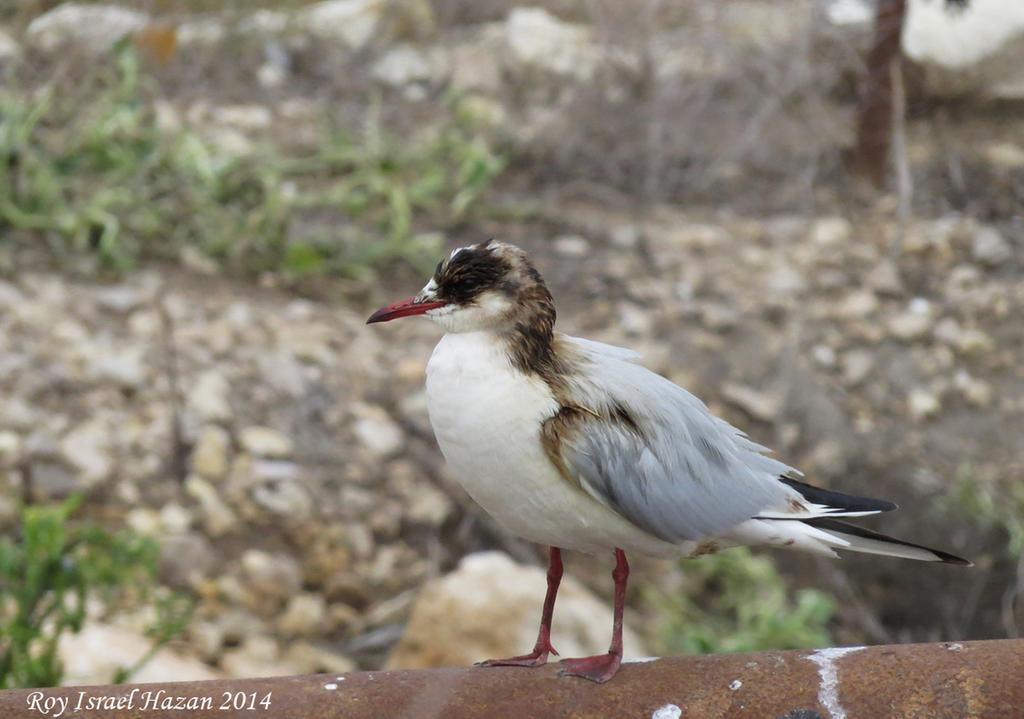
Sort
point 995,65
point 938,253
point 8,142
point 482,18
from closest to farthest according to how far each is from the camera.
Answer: point 8,142
point 938,253
point 995,65
point 482,18

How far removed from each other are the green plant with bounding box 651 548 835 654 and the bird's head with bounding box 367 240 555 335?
5.83ft

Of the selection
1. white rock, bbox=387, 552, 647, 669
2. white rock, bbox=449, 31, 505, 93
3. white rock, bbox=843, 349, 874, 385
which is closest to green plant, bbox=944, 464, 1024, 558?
white rock, bbox=843, 349, 874, 385

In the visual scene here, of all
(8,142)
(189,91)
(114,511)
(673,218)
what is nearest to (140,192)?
(8,142)

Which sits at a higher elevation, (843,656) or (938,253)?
(843,656)

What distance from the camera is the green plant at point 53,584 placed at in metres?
2.99

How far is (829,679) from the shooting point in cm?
181

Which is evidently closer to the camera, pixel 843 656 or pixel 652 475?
pixel 843 656

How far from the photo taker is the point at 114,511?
3910 mm

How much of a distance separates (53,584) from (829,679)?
1.93m

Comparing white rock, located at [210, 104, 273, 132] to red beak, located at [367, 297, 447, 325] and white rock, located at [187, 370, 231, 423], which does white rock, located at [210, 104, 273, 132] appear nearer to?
white rock, located at [187, 370, 231, 423]

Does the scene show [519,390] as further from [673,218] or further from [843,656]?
[673,218]

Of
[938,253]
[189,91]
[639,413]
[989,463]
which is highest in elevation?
[639,413]

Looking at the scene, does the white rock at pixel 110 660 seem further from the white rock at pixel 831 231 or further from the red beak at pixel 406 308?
the white rock at pixel 831 231

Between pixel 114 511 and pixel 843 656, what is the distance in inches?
101
